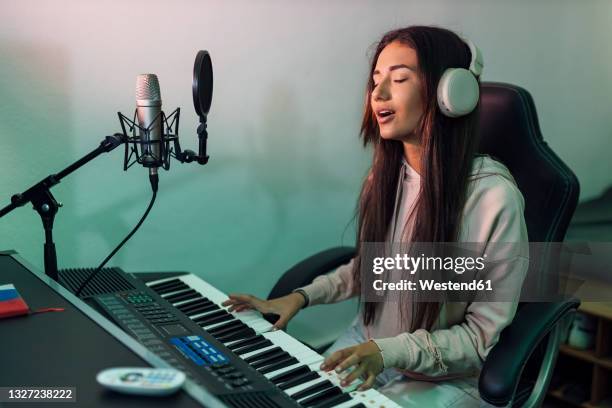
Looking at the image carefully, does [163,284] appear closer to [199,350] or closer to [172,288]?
[172,288]

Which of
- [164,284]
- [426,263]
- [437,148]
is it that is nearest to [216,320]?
[164,284]

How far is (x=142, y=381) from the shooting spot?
0.81 meters

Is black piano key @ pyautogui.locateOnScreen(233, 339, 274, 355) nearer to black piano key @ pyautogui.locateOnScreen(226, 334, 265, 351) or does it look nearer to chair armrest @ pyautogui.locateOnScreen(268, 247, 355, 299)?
black piano key @ pyautogui.locateOnScreen(226, 334, 265, 351)

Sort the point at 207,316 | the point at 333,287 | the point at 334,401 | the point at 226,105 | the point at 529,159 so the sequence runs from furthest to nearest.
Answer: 1. the point at 226,105
2. the point at 333,287
3. the point at 529,159
4. the point at 207,316
5. the point at 334,401

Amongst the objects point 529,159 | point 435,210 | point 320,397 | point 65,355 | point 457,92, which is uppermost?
point 457,92

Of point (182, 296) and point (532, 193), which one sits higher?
point (532, 193)

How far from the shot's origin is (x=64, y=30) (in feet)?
5.49

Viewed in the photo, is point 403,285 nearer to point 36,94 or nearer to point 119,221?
point 119,221

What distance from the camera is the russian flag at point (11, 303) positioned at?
1.10 m

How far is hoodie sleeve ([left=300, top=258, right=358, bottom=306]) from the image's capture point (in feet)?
5.16

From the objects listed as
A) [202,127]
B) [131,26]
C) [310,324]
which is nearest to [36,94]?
[131,26]

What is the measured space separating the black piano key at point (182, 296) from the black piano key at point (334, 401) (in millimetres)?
503

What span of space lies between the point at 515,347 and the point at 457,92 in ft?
1.64

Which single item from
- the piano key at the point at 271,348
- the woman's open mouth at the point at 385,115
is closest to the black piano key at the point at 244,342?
the piano key at the point at 271,348
